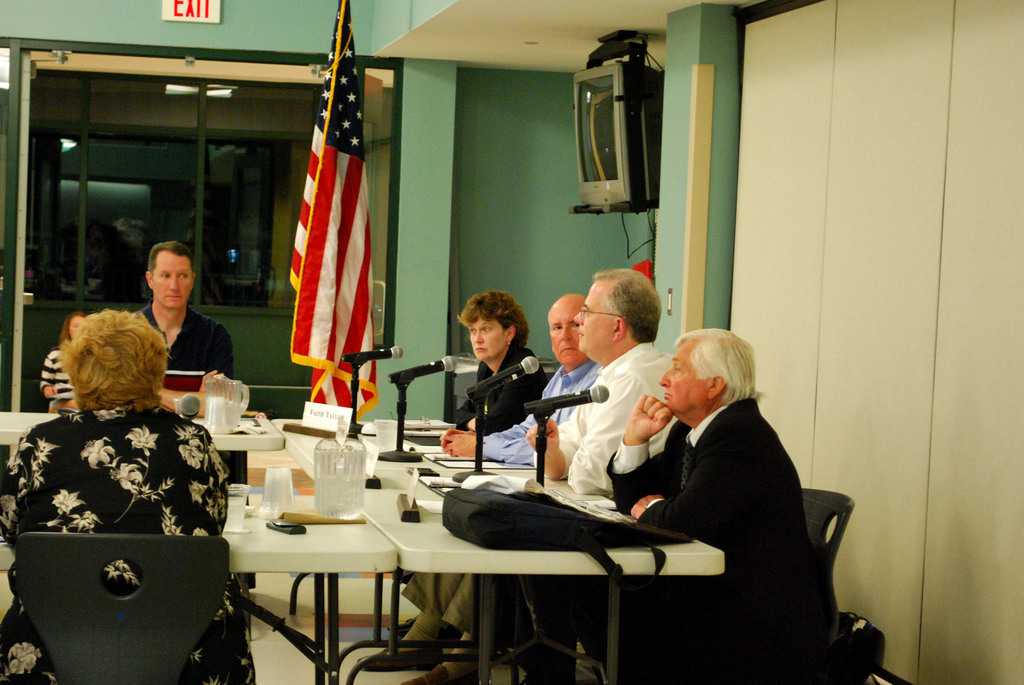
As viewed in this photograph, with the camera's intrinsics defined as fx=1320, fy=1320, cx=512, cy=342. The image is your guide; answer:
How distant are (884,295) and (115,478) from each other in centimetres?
262

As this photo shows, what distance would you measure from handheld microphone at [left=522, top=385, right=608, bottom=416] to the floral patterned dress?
3.01 feet

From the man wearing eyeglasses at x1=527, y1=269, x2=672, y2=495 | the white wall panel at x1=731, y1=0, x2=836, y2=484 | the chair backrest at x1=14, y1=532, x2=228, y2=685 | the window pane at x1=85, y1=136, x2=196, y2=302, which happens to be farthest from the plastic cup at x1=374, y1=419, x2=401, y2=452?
the window pane at x1=85, y1=136, x2=196, y2=302

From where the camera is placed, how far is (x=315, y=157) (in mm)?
5785

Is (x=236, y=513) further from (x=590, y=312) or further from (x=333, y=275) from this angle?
(x=333, y=275)

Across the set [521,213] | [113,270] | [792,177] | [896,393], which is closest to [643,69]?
[792,177]

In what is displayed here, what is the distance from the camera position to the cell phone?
2.91 metres

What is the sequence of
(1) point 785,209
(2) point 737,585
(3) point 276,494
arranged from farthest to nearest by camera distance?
(1) point 785,209
(3) point 276,494
(2) point 737,585

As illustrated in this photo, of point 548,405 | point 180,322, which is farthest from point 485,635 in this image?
point 180,322

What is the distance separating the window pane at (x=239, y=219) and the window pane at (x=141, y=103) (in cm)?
51

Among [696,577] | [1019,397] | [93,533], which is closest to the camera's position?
[93,533]

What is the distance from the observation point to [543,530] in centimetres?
273

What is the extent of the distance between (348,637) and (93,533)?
7.83 feet

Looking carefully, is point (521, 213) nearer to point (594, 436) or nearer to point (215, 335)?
point (215, 335)

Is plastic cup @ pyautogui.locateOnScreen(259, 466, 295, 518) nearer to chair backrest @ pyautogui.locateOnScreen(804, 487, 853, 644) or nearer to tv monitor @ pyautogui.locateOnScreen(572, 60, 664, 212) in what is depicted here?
chair backrest @ pyautogui.locateOnScreen(804, 487, 853, 644)
